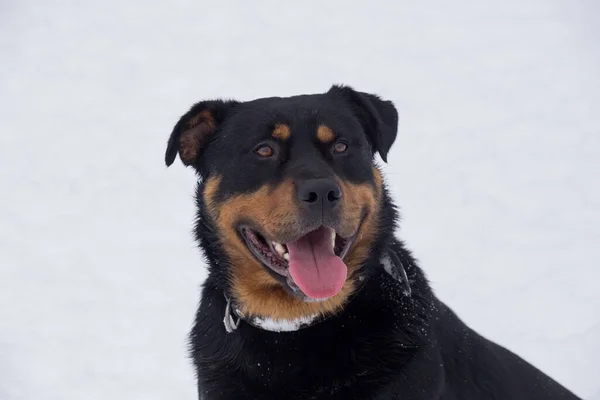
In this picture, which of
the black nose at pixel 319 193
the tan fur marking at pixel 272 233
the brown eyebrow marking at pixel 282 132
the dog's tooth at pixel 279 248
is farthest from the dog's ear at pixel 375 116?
the dog's tooth at pixel 279 248

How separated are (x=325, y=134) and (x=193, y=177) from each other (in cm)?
484

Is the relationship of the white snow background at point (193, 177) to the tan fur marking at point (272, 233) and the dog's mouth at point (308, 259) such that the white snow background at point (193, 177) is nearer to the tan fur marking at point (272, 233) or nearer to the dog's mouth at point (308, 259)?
the tan fur marking at point (272, 233)

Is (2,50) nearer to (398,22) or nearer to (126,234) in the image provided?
(126,234)

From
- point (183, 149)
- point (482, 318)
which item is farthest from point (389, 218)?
point (482, 318)

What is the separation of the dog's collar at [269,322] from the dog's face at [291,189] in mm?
36

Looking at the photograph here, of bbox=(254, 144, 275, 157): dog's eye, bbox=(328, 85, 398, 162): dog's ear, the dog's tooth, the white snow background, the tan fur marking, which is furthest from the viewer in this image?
the white snow background

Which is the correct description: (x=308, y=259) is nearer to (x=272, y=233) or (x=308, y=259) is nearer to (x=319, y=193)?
(x=272, y=233)

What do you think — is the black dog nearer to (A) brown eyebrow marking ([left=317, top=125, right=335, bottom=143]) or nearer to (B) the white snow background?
(A) brown eyebrow marking ([left=317, top=125, right=335, bottom=143])

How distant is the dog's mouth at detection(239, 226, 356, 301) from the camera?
305cm

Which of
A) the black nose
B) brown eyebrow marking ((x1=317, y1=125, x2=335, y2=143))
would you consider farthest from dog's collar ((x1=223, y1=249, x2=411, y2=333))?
brown eyebrow marking ((x1=317, y1=125, x2=335, y2=143))

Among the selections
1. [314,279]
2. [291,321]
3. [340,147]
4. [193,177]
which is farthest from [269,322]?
[193,177]

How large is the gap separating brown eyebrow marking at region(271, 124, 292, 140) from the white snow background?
9.09ft

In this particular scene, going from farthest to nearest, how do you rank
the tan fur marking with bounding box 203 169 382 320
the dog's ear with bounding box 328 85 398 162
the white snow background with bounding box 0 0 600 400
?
1. the white snow background with bounding box 0 0 600 400
2. the dog's ear with bounding box 328 85 398 162
3. the tan fur marking with bounding box 203 169 382 320

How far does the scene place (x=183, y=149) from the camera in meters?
3.70
